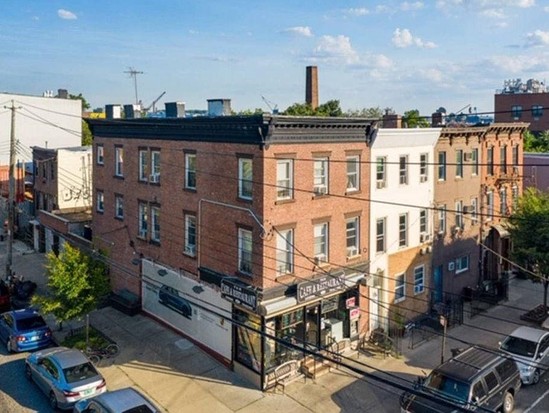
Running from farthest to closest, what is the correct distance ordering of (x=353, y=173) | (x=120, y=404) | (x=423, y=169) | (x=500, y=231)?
(x=500, y=231), (x=423, y=169), (x=353, y=173), (x=120, y=404)

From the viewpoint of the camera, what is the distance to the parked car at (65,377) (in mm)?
19219

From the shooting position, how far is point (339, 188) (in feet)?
79.4

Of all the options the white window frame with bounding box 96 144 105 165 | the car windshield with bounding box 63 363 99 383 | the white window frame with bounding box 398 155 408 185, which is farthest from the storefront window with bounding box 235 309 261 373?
the white window frame with bounding box 96 144 105 165

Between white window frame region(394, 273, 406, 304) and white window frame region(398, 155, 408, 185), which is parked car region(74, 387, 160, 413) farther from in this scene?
white window frame region(398, 155, 408, 185)

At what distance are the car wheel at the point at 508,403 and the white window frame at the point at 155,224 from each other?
55.6 ft

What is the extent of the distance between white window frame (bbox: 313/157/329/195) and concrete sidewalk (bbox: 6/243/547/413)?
7136 mm

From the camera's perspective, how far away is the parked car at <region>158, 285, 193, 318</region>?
Result: 83.7ft

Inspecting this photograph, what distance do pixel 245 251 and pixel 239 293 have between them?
5.53ft

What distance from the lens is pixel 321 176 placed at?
77.0 feet

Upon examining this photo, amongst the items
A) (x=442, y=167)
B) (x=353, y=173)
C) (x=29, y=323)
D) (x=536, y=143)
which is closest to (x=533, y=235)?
Answer: (x=442, y=167)

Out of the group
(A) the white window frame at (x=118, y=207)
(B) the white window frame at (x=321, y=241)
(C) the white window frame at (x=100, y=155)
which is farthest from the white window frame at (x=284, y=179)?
(C) the white window frame at (x=100, y=155)

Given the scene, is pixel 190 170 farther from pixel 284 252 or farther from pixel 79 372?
pixel 79 372

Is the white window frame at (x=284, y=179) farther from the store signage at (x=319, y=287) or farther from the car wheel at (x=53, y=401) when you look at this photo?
the car wheel at (x=53, y=401)

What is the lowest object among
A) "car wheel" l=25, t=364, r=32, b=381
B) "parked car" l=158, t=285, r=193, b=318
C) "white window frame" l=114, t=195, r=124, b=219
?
"car wheel" l=25, t=364, r=32, b=381
